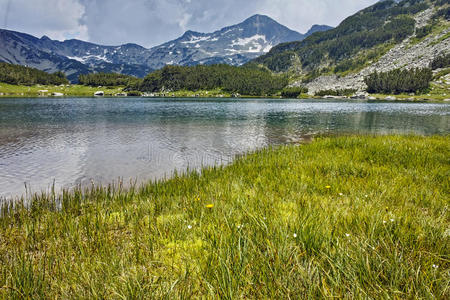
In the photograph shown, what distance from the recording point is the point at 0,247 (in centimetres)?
415

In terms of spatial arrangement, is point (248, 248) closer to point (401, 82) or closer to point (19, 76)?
point (401, 82)

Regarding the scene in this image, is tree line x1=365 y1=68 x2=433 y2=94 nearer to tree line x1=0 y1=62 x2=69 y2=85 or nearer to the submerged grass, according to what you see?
the submerged grass

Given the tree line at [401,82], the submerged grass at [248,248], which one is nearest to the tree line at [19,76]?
the submerged grass at [248,248]

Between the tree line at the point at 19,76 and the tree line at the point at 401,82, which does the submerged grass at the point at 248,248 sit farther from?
the tree line at the point at 19,76

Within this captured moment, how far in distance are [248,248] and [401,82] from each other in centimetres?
Answer: 19705

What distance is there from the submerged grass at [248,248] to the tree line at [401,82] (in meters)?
188

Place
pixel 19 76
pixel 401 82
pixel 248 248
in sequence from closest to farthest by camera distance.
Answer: pixel 248 248 → pixel 401 82 → pixel 19 76

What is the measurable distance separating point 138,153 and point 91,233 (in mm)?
13595

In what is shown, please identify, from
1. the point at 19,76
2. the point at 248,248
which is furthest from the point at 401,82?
the point at 19,76

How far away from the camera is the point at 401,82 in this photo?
152125mm

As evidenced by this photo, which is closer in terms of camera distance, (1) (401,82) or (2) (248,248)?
(2) (248,248)

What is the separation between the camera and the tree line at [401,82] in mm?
143775

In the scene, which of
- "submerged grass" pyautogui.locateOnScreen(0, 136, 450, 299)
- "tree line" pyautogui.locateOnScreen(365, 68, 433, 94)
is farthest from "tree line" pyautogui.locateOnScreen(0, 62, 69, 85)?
"tree line" pyautogui.locateOnScreen(365, 68, 433, 94)

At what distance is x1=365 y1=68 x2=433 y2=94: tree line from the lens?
472 feet
